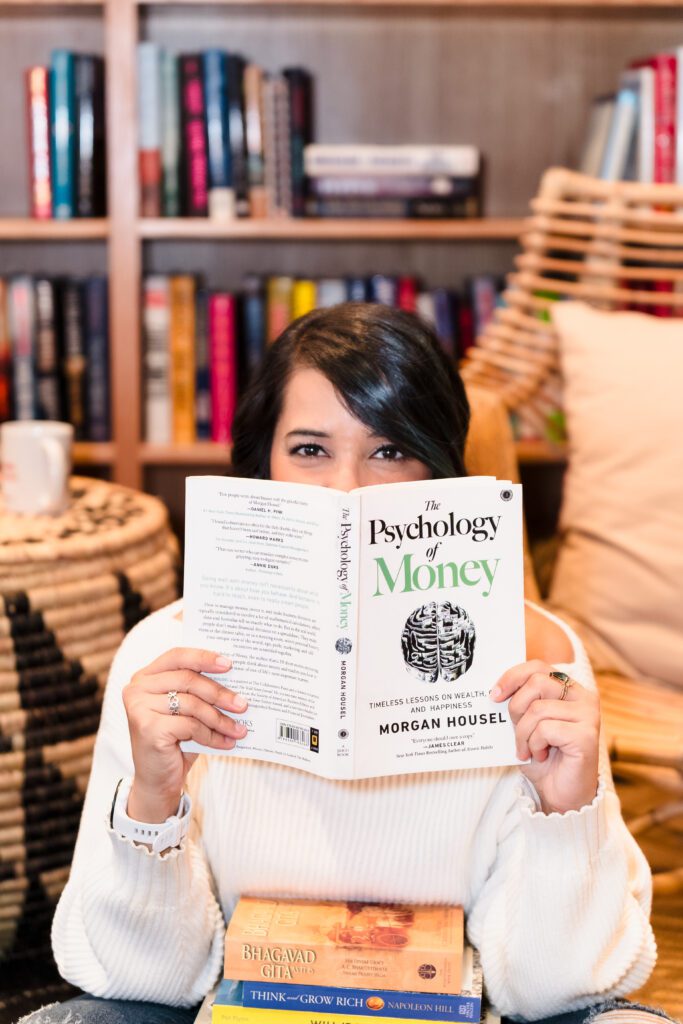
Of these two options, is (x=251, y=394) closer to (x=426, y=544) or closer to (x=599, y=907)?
(x=426, y=544)

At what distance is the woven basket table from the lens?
4.60ft

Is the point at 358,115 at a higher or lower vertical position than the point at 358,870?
higher

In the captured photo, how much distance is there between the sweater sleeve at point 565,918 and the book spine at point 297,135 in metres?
1.35

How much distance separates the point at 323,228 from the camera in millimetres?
2088

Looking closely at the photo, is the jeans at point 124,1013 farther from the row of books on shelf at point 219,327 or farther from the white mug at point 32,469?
the row of books on shelf at point 219,327

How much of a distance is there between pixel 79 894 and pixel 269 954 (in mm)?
192

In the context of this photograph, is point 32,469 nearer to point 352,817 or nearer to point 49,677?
point 49,677

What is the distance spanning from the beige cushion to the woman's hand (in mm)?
681

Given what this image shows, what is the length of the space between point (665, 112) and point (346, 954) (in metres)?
1.60

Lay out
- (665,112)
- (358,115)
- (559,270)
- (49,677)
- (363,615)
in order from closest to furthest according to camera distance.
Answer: (363,615) < (49,677) < (559,270) < (665,112) < (358,115)

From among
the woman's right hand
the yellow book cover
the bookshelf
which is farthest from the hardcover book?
the bookshelf

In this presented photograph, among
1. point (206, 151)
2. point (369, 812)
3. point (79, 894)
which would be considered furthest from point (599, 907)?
point (206, 151)

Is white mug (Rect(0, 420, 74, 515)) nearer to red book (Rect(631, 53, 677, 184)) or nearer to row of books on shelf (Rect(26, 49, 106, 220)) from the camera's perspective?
row of books on shelf (Rect(26, 49, 106, 220))

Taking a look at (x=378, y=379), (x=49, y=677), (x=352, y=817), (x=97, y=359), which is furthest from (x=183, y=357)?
(x=352, y=817)
